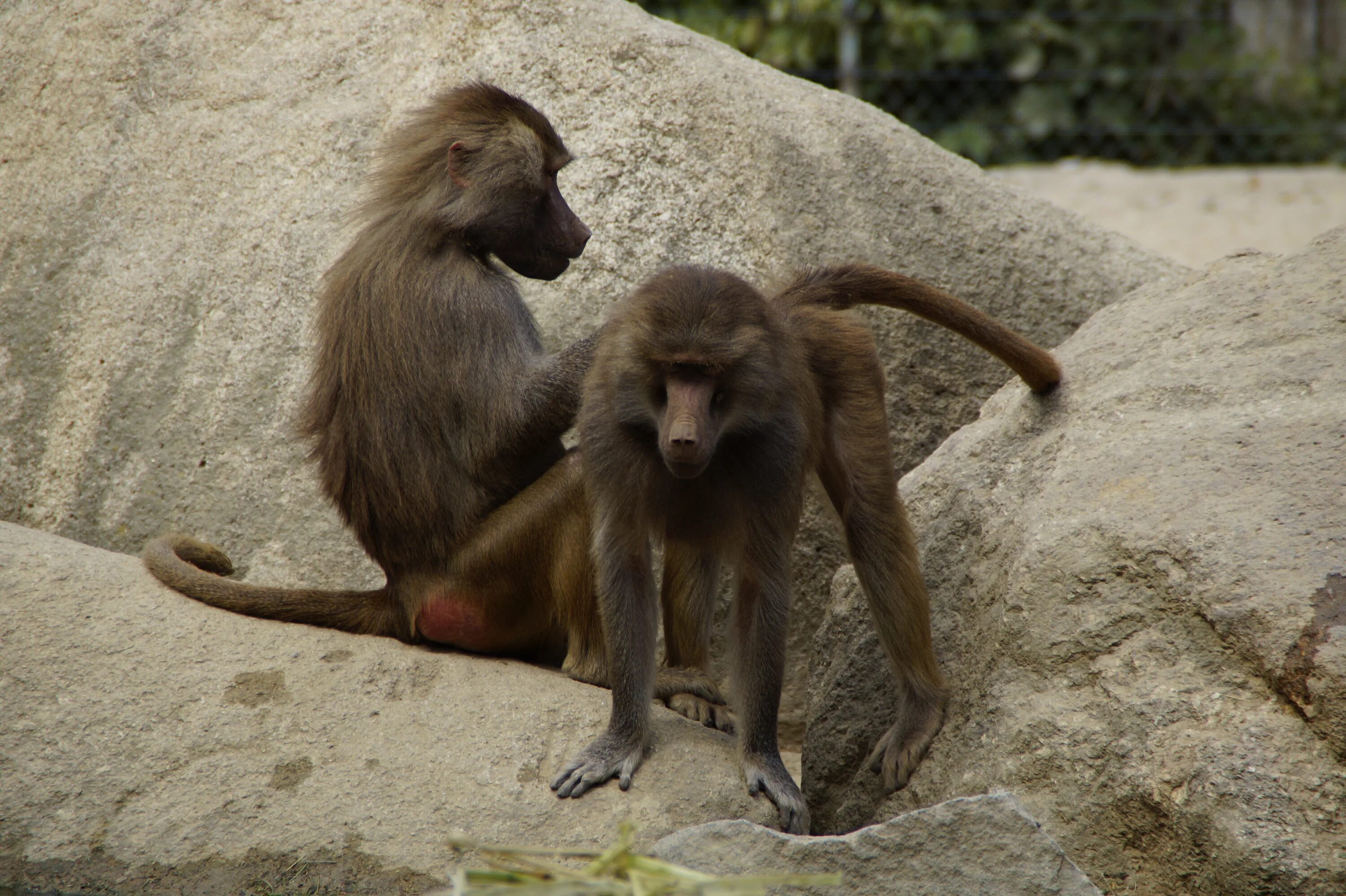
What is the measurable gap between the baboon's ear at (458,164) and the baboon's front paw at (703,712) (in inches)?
60.7

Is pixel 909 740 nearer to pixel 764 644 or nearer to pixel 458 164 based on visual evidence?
pixel 764 644

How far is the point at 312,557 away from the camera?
4250 mm

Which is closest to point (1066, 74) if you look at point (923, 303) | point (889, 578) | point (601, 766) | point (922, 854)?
point (923, 303)

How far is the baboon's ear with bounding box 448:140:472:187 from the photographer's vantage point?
3547 mm

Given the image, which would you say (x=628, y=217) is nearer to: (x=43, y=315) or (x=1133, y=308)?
(x=1133, y=308)

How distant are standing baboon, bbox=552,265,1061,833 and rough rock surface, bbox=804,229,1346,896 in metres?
0.21

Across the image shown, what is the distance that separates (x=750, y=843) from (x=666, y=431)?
3.04 feet

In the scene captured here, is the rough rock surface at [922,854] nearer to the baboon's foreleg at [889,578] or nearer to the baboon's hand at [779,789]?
the baboon's hand at [779,789]

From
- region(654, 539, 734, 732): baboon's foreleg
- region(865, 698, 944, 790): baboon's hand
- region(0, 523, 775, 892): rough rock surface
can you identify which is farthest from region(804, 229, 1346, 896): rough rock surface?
region(0, 523, 775, 892): rough rock surface

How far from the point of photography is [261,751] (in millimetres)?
2973

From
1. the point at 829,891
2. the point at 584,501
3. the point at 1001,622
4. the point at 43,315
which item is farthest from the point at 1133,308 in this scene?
the point at 43,315

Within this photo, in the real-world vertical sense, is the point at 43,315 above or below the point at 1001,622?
below

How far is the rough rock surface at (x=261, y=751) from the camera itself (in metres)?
2.75

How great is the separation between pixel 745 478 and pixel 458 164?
1240mm
